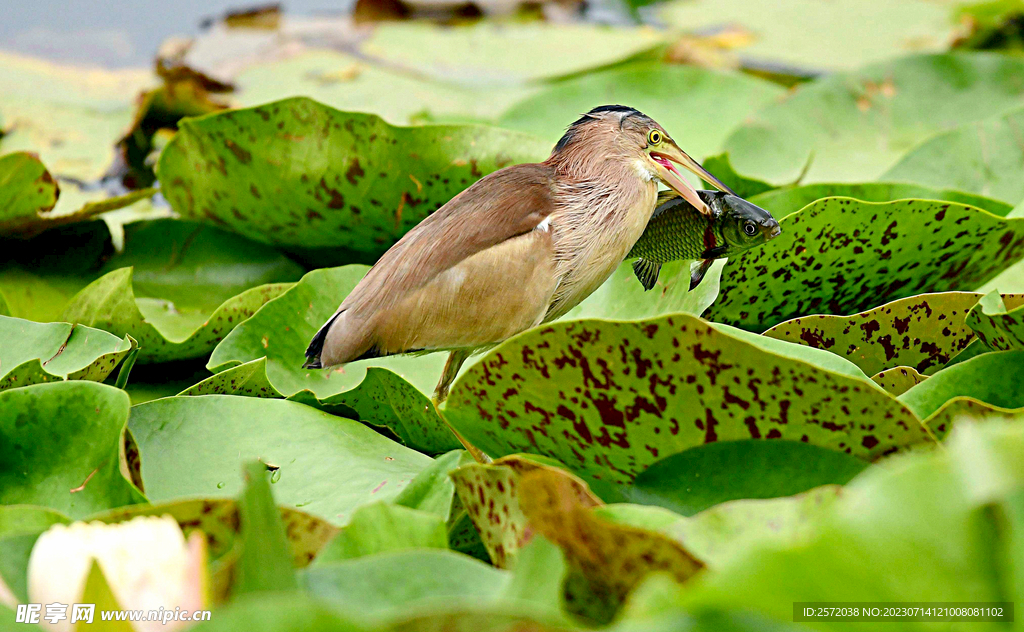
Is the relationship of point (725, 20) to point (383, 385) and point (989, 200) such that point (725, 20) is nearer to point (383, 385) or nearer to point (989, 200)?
point (989, 200)

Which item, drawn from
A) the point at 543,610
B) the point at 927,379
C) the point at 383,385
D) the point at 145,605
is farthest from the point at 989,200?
the point at 145,605

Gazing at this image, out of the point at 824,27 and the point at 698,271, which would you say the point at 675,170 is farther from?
the point at 824,27

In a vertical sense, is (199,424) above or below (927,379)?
below

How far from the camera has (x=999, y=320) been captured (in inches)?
38.0

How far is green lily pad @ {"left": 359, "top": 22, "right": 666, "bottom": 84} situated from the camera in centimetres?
289

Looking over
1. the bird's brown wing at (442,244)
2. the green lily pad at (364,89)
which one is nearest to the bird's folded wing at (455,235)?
the bird's brown wing at (442,244)

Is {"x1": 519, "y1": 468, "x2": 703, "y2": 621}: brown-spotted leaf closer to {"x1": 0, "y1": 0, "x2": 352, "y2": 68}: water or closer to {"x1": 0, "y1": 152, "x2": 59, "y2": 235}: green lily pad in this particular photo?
{"x1": 0, "y1": 152, "x2": 59, "y2": 235}: green lily pad

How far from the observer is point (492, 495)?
2.64 ft

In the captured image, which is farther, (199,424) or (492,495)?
(199,424)

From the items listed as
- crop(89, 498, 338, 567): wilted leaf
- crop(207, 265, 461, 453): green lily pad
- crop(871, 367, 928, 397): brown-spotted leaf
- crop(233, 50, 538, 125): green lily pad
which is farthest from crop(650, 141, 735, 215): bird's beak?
crop(233, 50, 538, 125): green lily pad

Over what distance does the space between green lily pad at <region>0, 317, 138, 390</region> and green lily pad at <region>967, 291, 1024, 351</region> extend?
97 cm

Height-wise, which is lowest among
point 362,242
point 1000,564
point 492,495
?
point 362,242

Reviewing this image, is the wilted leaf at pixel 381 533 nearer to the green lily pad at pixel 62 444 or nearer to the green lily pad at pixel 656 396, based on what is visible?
the green lily pad at pixel 656 396

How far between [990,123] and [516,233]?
3.43 ft
